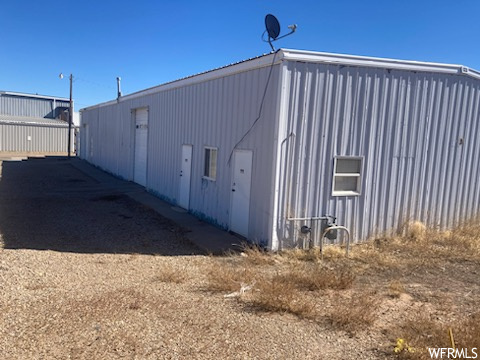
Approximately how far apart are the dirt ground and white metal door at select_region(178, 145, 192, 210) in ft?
9.08

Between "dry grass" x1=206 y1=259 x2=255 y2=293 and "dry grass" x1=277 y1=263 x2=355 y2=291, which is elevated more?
"dry grass" x1=277 y1=263 x2=355 y2=291

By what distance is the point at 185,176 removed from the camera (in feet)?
40.9

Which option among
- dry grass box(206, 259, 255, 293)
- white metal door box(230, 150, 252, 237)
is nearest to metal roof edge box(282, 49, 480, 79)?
white metal door box(230, 150, 252, 237)

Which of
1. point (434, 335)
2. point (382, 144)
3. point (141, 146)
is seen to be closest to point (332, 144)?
point (382, 144)

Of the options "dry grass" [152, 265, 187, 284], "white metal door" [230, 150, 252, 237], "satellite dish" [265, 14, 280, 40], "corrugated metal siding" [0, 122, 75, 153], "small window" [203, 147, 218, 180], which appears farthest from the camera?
"corrugated metal siding" [0, 122, 75, 153]

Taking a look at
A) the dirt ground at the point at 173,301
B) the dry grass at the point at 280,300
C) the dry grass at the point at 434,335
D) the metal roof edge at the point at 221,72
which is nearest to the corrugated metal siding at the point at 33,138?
the metal roof edge at the point at 221,72

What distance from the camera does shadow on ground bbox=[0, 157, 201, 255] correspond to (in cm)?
822

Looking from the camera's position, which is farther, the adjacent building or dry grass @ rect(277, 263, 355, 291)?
the adjacent building

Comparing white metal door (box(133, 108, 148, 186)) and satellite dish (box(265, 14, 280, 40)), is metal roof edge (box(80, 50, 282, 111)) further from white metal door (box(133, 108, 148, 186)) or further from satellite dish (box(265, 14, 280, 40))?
white metal door (box(133, 108, 148, 186))

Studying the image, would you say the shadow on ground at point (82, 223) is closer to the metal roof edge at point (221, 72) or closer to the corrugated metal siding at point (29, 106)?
the metal roof edge at point (221, 72)

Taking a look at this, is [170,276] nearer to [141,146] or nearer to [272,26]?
[272,26]

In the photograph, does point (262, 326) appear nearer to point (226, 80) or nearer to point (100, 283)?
point (100, 283)

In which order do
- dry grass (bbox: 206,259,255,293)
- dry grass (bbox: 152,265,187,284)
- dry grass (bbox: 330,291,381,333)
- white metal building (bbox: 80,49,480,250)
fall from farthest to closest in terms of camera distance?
white metal building (bbox: 80,49,480,250), dry grass (bbox: 152,265,187,284), dry grass (bbox: 206,259,255,293), dry grass (bbox: 330,291,381,333)

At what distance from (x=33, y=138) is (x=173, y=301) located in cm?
4216
